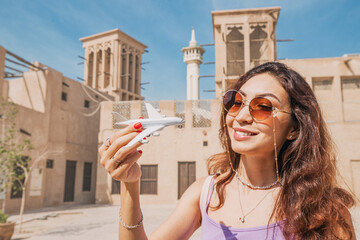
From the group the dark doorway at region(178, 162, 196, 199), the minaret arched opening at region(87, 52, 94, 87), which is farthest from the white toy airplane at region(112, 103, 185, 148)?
the minaret arched opening at region(87, 52, 94, 87)

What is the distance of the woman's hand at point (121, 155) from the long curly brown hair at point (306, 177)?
2.07 ft

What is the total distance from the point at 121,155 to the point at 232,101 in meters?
0.77

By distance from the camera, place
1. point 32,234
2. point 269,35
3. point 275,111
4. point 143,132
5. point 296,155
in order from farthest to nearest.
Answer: point 269,35
point 32,234
point 296,155
point 275,111
point 143,132

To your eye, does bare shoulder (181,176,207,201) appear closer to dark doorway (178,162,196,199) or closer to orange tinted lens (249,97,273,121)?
orange tinted lens (249,97,273,121)

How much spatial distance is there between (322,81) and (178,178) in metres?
9.34

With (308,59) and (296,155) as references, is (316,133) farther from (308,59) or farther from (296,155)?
(308,59)

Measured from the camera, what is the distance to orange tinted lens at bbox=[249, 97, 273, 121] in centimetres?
180

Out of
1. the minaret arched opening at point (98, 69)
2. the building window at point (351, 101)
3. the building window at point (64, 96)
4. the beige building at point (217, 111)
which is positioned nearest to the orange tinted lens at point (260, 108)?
the beige building at point (217, 111)

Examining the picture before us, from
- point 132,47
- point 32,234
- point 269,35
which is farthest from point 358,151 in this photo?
point 132,47

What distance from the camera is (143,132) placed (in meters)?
1.68

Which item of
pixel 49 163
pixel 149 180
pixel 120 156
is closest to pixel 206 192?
pixel 120 156

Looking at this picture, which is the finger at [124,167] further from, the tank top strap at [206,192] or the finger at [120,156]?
the tank top strap at [206,192]

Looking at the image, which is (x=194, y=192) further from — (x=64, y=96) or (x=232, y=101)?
(x=64, y=96)

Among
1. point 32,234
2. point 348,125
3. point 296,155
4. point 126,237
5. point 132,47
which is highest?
point 132,47
